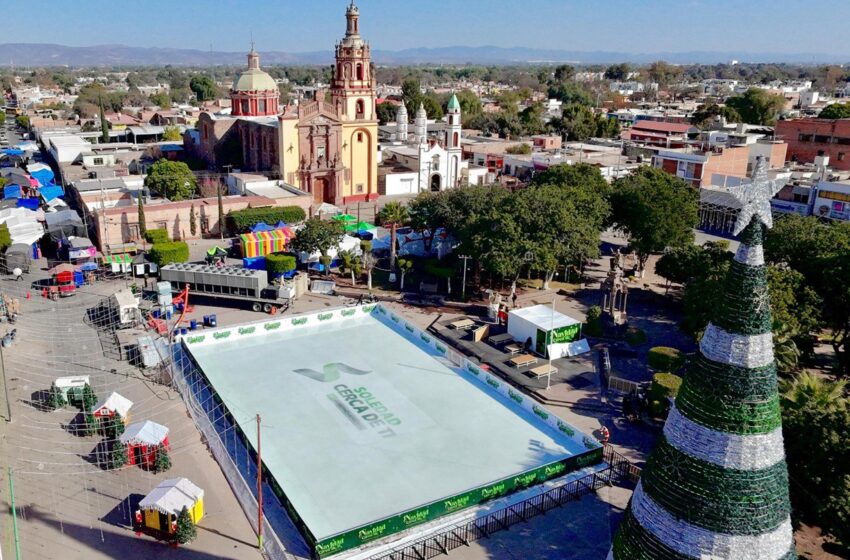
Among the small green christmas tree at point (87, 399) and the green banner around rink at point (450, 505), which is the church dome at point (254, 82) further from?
the green banner around rink at point (450, 505)

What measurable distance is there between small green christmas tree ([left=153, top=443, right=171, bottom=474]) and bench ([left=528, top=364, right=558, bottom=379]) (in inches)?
566

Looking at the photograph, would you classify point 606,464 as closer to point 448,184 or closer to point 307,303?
point 307,303

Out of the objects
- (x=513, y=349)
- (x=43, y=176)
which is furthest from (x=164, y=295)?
(x=43, y=176)

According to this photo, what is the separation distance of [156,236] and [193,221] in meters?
3.45

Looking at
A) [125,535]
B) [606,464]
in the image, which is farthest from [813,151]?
[125,535]

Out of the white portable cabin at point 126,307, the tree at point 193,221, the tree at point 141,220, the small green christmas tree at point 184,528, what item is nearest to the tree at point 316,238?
the white portable cabin at point 126,307

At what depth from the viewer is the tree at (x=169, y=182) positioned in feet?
174

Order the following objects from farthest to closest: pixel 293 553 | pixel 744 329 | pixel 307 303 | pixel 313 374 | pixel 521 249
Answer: pixel 307 303 → pixel 521 249 → pixel 313 374 → pixel 293 553 → pixel 744 329

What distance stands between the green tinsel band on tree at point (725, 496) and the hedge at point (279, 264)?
2906cm

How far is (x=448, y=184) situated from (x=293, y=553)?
162 feet

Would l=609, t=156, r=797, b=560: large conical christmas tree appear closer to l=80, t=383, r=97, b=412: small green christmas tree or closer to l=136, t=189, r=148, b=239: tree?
l=80, t=383, r=97, b=412: small green christmas tree

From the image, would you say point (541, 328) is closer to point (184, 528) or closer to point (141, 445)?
point (141, 445)

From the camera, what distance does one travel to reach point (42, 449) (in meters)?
21.3

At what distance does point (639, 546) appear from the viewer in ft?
37.4
